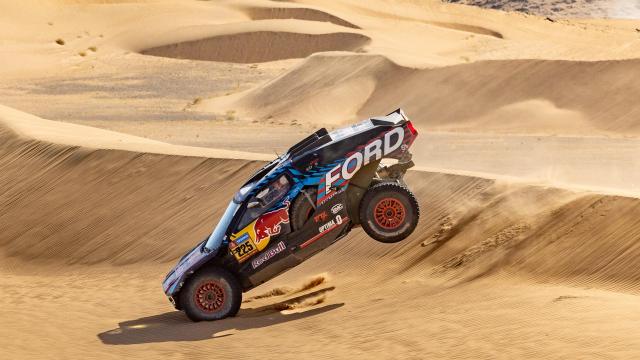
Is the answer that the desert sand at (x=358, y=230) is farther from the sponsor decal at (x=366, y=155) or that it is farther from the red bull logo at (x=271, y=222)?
the sponsor decal at (x=366, y=155)

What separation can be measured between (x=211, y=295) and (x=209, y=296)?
0.03 meters

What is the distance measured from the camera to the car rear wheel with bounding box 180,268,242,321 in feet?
50.1

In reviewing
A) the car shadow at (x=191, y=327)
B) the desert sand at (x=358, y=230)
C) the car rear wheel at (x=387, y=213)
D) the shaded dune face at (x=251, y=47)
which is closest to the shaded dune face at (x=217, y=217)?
the desert sand at (x=358, y=230)

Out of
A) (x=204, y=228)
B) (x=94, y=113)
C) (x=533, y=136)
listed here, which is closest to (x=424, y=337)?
(x=204, y=228)

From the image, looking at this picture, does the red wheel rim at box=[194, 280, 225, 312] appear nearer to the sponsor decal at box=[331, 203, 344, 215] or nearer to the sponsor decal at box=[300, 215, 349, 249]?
the sponsor decal at box=[300, 215, 349, 249]

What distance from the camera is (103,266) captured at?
21234 mm

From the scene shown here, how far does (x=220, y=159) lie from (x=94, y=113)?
20.2 metres

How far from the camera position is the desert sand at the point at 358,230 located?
44.3 feet

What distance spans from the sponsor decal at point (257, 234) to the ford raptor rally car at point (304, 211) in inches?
0.5

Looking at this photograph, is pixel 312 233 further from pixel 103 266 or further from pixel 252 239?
pixel 103 266

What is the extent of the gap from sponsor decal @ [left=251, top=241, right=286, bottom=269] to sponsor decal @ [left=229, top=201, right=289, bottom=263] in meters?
0.08

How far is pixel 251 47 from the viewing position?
65438mm

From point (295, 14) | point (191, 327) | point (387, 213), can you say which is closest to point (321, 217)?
point (387, 213)

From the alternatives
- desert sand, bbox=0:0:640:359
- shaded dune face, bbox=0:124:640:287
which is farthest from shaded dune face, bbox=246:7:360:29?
shaded dune face, bbox=0:124:640:287
